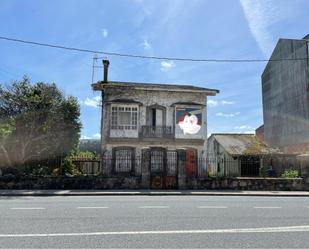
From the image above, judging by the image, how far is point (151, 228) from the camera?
7520 mm

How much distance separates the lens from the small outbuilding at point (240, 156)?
96.5 feet

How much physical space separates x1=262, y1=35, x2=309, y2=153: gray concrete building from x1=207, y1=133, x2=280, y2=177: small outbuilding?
7.65 metres

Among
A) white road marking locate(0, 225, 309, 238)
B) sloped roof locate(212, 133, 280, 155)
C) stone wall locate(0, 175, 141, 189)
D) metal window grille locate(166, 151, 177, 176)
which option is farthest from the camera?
sloped roof locate(212, 133, 280, 155)

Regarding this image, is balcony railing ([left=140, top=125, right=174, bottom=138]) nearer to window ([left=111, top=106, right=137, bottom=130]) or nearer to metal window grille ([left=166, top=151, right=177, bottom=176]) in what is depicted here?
window ([left=111, top=106, right=137, bottom=130])

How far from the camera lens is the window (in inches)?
1054

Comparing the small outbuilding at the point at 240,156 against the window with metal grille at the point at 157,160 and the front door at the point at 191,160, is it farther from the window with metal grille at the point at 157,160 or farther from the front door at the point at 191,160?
the window with metal grille at the point at 157,160

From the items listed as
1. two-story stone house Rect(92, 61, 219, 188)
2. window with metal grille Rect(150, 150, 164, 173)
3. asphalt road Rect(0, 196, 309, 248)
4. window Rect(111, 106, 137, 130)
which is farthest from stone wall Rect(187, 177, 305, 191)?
asphalt road Rect(0, 196, 309, 248)

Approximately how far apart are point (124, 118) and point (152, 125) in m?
2.31

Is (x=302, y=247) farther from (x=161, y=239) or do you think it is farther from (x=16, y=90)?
(x=16, y=90)

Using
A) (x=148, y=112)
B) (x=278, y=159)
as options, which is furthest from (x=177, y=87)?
(x=278, y=159)

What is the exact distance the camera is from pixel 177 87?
2762 centimetres

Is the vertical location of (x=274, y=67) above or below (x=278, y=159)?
above

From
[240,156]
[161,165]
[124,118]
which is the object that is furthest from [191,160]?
[124,118]

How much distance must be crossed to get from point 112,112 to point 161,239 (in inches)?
823
